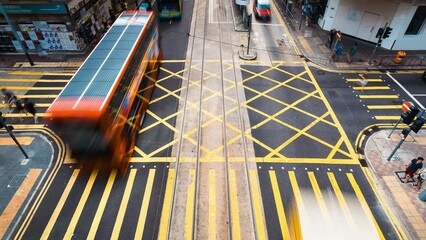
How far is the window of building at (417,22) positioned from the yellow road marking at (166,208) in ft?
80.9

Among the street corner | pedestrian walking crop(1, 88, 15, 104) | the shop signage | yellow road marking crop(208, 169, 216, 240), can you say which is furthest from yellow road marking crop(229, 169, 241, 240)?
the shop signage

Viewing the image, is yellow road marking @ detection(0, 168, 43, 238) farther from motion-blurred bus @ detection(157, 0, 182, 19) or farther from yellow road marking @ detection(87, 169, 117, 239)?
motion-blurred bus @ detection(157, 0, 182, 19)

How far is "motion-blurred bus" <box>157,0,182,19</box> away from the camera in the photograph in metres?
29.0

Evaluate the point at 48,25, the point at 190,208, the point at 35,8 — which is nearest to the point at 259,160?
the point at 190,208

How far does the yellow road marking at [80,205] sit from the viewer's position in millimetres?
11580

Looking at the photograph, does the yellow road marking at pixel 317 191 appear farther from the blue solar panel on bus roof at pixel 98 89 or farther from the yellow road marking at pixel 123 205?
the blue solar panel on bus roof at pixel 98 89

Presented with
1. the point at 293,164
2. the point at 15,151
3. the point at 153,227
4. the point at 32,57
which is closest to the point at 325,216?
the point at 293,164

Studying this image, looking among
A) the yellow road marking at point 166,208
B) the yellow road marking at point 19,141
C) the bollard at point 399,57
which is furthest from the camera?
the bollard at point 399,57

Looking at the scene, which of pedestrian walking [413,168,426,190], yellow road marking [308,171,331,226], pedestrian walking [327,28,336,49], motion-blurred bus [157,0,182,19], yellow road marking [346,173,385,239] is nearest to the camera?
yellow road marking [346,173,385,239]

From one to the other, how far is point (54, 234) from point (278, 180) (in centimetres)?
1066

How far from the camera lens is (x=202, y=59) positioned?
77.0 feet

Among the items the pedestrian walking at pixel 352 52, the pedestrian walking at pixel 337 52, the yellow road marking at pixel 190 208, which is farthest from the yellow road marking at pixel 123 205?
the pedestrian walking at pixel 352 52

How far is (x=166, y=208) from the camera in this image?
12.5 metres

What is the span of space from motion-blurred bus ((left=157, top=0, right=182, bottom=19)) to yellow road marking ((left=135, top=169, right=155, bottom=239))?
21471mm
